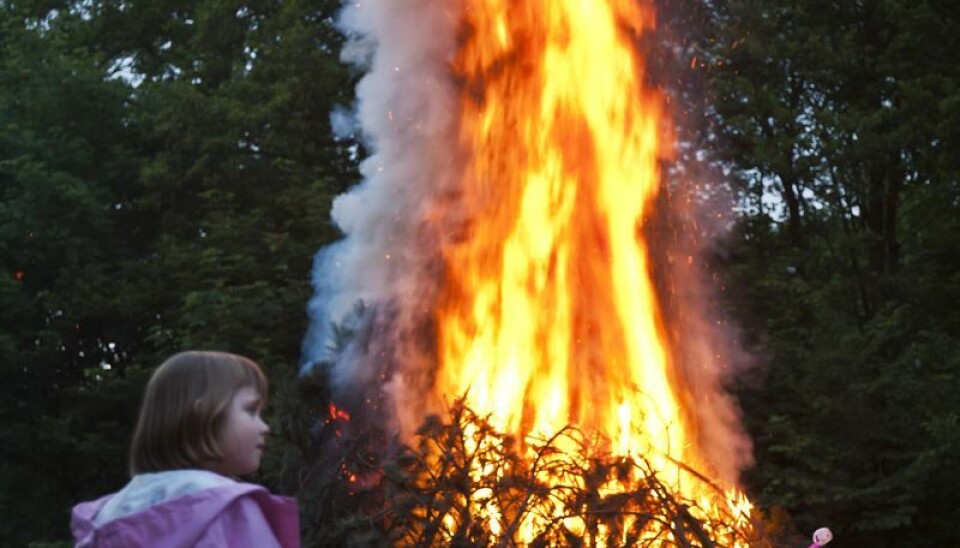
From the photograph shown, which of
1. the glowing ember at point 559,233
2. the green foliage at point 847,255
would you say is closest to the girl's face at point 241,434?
the glowing ember at point 559,233

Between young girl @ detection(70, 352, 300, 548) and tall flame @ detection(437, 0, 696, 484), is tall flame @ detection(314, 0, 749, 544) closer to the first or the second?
tall flame @ detection(437, 0, 696, 484)

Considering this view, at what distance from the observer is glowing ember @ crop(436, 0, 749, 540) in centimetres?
831

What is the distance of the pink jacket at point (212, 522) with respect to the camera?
2.36 meters

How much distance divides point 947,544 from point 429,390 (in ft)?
28.8

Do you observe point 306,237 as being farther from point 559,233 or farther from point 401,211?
point 559,233

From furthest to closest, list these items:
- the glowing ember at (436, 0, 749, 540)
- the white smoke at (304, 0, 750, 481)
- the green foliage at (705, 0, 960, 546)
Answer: the green foliage at (705, 0, 960, 546), the white smoke at (304, 0, 750, 481), the glowing ember at (436, 0, 749, 540)

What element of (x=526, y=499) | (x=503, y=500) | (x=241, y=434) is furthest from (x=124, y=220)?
(x=241, y=434)

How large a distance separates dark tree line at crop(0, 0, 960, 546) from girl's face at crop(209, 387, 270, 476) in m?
11.2

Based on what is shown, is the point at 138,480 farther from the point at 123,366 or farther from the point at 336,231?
the point at 123,366

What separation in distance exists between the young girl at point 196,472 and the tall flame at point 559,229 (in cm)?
569

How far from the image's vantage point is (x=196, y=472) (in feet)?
7.98

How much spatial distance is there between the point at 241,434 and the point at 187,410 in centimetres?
10

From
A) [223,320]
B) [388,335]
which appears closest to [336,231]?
[223,320]

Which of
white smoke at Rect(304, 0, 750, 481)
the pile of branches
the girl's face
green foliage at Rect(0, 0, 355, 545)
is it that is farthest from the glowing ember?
green foliage at Rect(0, 0, 355, 545)
